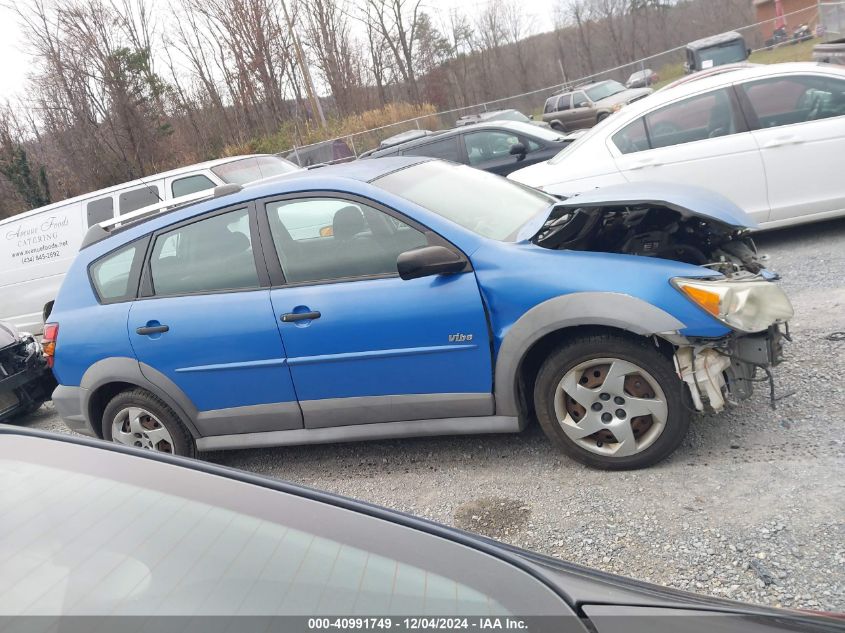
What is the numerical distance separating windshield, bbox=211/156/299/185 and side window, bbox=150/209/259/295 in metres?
4.93

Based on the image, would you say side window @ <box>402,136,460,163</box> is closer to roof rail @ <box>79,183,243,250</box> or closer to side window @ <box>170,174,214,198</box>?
side window @ <box>170,174,214,198</box>

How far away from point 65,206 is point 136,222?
17.7ft

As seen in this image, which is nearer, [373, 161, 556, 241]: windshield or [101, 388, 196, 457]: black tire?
[373, 161, 556, 241]: windshield

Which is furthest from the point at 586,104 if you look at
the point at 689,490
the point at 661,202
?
the point at 689,490

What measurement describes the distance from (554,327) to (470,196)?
3.88 ft

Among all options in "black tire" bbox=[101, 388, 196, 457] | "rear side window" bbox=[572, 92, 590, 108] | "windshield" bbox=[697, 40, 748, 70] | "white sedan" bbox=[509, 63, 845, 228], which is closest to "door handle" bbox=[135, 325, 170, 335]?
"black tire" bbox=[101, 388, 196, 457]

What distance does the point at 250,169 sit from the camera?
9.52 m

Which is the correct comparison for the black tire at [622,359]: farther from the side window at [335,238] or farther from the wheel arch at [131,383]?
the wheel arch at [131,383]

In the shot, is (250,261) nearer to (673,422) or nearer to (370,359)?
(370,359)

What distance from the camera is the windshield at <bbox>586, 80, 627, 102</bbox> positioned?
23.6 m

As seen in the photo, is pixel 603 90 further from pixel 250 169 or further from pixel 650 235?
pixel 650 235

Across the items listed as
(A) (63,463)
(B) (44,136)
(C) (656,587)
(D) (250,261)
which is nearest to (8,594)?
(A) (63,463)

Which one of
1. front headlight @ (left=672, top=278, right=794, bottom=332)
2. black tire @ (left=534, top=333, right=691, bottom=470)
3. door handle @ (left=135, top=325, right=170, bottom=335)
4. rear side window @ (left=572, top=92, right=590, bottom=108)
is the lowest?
black tire @ (left=534, top=333, right=691, bottom=470)

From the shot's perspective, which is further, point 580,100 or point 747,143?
point 580,100
